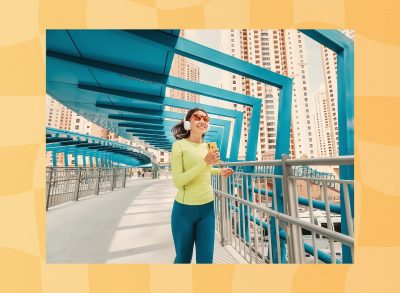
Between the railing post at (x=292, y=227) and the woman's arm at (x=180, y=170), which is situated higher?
the woman's arm at (x=180, y=170)

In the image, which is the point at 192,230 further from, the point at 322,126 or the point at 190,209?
the point at 322,126

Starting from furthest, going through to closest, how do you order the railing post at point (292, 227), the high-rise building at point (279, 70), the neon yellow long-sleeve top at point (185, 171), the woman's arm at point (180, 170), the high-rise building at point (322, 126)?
the high-rise building at point (322, 126)
the high-rise building at point (279, 70)
the railing post at point (292, 227)
the neon yellow long-sleeve top at point (185, 171)
the woman's arm at point (180, 170)

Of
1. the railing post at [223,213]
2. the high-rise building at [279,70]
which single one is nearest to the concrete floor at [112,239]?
the railing post at [223,213]

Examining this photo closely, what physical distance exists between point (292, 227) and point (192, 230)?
2.53 ft

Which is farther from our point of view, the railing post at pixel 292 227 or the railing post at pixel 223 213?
the railing post at pixel 223 213

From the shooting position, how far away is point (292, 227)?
1633 mm

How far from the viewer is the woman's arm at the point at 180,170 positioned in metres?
1.38

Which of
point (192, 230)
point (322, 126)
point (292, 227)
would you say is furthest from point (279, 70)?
point (322, 126)

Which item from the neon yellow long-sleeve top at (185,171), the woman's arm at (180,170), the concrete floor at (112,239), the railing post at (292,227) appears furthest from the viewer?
the concrete floor at (112,239)

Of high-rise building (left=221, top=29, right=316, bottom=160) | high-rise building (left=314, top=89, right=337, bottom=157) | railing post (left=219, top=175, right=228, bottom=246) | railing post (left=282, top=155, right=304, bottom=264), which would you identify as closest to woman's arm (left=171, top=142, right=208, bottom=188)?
railing post (left=282, top=155, right=304, bottom=264)

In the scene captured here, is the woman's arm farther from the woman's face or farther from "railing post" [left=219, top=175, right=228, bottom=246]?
"railing post" [left=219, top=175, right=228, bottom=246]

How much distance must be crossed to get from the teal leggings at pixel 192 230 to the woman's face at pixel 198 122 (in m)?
0.55

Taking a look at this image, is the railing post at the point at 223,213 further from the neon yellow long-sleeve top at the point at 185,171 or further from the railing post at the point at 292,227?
the neon yellow long-sleeve top at the point at 185,171
